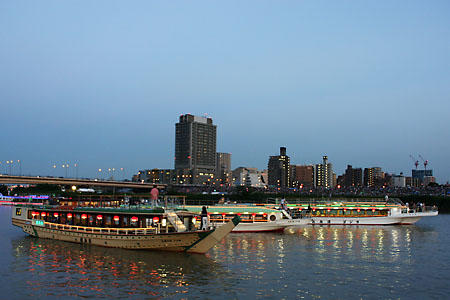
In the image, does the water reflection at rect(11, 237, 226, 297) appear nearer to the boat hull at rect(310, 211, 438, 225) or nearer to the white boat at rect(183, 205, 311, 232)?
the white boat at rect(183, 205, 311, 232)

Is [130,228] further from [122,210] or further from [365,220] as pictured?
[365,220]

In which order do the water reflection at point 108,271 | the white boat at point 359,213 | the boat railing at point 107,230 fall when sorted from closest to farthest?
1. the water reflection at point 108,271
2. the boat railing at point 107,230
3. the white boat at point 359,213

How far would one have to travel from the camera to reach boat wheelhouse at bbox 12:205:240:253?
3809cm

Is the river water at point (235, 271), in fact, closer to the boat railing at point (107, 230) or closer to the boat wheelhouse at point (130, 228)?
the boat wheelhouse at point (130, 228)

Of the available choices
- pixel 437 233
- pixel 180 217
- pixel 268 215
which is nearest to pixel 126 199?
pixel 180 217

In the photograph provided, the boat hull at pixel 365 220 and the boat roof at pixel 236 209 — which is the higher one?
the boat roof at pixel 236 209

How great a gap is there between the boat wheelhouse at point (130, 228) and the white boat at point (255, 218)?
1659cm

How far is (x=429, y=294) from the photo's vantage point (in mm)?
26984

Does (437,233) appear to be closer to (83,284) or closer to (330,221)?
(330,221)

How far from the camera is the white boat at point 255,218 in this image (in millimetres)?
59656

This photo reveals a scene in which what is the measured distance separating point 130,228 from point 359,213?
4697 cm

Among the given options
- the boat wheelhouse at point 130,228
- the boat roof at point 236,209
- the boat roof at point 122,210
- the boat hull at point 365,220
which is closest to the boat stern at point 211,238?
the boat wheelhouse at point 130,228

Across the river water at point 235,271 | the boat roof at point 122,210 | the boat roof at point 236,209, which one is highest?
the boat roof at point 122,210

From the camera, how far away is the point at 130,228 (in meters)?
41.6
